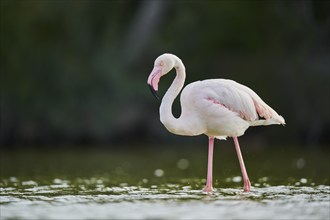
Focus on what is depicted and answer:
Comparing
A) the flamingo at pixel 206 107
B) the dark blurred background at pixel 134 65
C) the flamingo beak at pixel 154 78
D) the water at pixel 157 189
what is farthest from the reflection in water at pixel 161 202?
the dark blurred background at pixel 134 65

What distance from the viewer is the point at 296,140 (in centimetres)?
2572

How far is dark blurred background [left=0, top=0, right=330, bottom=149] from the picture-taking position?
25.3 metres

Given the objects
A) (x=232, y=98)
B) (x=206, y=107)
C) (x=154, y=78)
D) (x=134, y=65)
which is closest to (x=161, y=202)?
(x=206, y=107)

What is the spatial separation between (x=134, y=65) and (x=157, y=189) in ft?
52.2

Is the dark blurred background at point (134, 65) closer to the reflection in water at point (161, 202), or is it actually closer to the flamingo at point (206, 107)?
the flamingo at point (206, 107)

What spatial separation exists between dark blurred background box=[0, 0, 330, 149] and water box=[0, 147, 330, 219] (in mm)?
5311

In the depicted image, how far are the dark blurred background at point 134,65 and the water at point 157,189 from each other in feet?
17.4

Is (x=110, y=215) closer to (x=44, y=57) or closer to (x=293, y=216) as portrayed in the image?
(x=293, y=216)

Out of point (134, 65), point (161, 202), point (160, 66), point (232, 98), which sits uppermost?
point (134, 65)

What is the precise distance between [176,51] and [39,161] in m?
9.12

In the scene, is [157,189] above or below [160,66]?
below

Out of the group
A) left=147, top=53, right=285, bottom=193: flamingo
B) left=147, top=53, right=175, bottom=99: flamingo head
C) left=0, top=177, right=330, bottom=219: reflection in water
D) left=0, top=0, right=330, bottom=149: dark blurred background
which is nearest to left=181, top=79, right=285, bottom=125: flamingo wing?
left=147, top=53, right=285, bottom=193: flamingo

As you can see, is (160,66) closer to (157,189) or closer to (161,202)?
(157,189)

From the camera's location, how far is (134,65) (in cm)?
2770
